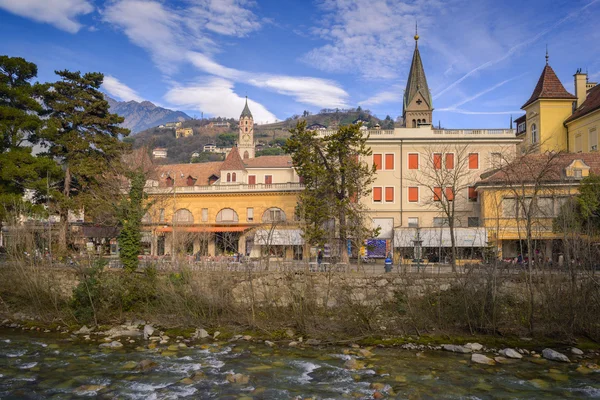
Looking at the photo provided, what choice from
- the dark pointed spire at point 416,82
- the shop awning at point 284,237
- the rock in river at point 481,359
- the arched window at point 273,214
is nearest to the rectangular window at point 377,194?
the shop awning at point 284,237

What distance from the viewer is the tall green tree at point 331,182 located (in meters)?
31.1

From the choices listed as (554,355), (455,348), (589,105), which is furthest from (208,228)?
(589,105)

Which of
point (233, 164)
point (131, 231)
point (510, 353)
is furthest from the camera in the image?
point (233, 164)

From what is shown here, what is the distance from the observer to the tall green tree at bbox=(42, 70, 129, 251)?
32.1m

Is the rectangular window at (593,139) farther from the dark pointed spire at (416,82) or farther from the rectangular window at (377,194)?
the rectangular window at (377,194)

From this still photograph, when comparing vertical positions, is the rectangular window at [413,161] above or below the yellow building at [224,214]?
above

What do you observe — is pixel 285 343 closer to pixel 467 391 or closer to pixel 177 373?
pixel 177 373

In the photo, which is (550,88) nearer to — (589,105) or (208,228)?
(589,105)

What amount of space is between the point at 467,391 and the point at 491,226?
22.5 m

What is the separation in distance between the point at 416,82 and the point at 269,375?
131 ft

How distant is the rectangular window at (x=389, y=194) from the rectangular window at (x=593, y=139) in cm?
Result: 1780

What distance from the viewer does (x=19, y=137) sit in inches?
1183

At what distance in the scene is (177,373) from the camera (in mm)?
14141

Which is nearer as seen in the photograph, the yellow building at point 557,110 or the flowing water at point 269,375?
the flowing water at point 269,375
